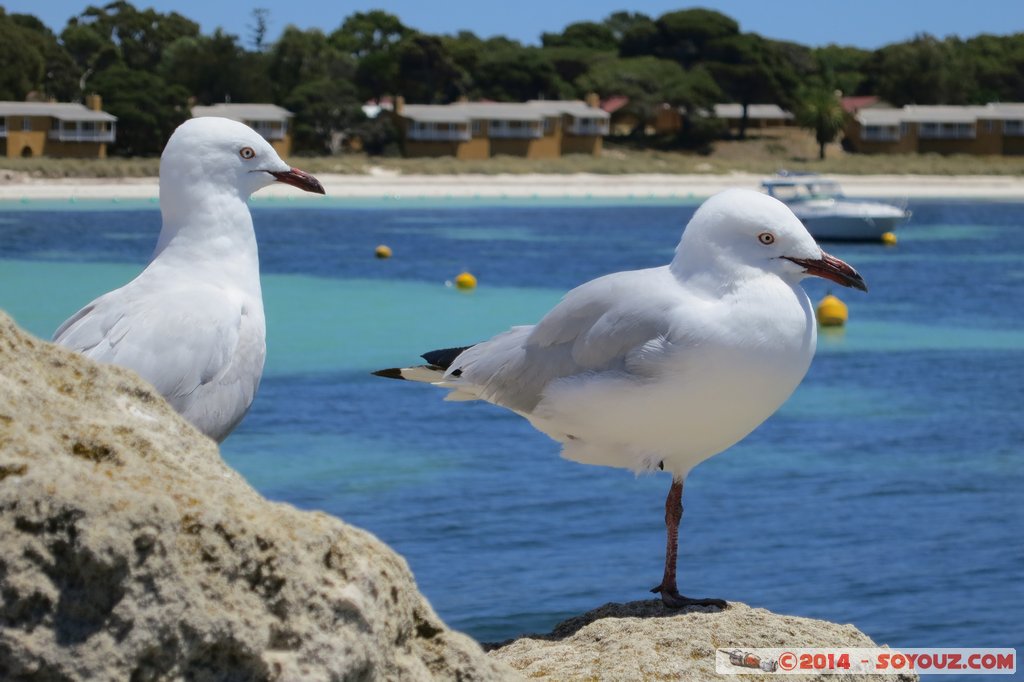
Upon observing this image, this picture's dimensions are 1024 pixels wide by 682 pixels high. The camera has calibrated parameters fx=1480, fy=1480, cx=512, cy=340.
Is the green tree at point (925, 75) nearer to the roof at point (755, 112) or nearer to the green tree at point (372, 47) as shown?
the roof at point (755, 112)

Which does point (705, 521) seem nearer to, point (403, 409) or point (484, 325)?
point (403, 409)

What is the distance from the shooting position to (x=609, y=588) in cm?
1049

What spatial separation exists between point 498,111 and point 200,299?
8993 cm

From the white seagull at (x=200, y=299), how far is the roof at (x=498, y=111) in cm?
8517

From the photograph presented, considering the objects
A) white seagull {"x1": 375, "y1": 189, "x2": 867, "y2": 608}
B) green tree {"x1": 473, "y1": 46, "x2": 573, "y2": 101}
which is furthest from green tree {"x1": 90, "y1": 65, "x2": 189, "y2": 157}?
white seagull {"x1": 375, "y1": 189, "x2": 867, "y2": 608}

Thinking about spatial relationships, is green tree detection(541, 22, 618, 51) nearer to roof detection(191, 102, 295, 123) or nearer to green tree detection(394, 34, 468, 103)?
green tree detection(394, 34, 468, 103)

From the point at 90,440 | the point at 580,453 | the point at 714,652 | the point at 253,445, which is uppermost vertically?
the point at 90,440

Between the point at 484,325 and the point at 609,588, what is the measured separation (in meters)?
16.8

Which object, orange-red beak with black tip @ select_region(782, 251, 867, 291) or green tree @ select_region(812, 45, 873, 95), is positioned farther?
green tree @ select_region(812, 45, 873, 95)

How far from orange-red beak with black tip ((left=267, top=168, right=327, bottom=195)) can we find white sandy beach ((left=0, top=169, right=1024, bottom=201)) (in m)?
67.3

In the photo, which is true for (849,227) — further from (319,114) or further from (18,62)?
(18,62)

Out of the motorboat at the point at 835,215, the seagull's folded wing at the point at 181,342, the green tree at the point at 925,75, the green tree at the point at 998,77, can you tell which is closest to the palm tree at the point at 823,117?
the green tree at the point at 925,75

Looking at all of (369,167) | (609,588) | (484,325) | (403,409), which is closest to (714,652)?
(609,588)

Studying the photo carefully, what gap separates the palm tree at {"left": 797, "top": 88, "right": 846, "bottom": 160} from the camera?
93.4 metres
